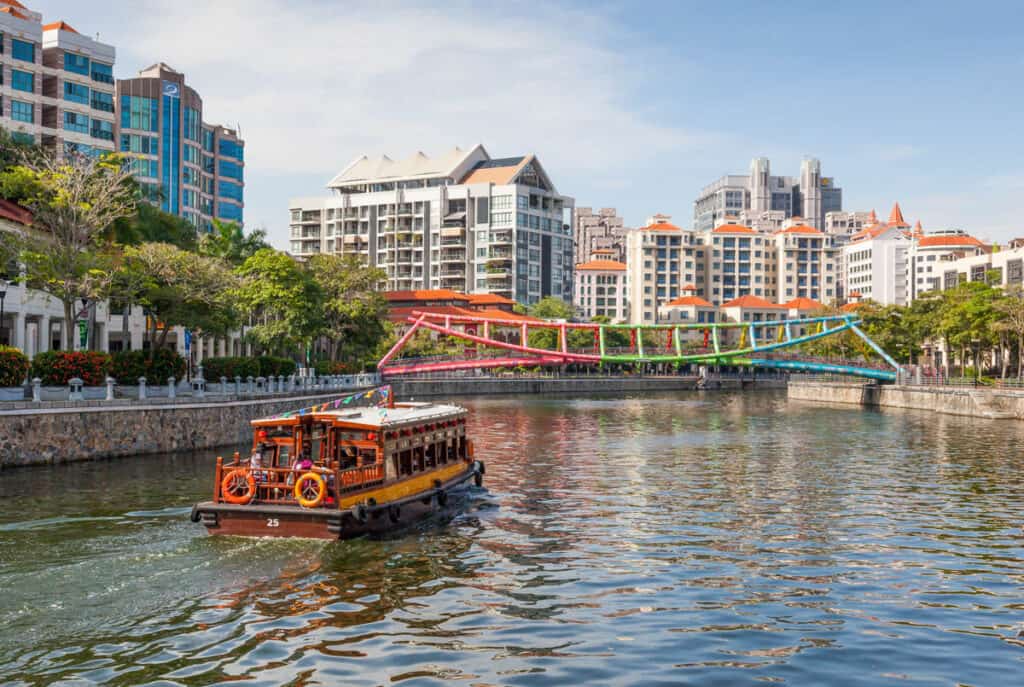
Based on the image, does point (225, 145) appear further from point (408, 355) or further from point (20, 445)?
point (20, 445)

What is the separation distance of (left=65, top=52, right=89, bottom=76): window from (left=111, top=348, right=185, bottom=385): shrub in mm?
49842

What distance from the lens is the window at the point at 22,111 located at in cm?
7944

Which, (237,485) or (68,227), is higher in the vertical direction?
(68,227)

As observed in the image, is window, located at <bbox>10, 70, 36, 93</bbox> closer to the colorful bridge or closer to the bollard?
the colorful bridge

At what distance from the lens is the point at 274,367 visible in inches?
2329

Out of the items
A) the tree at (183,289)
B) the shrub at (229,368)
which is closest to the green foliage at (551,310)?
the tree at (183,289)

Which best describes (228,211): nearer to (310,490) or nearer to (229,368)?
(229,368)

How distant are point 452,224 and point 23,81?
96.7 meters

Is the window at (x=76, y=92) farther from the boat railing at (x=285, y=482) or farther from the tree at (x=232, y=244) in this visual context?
the boat railing at (x=285, y=482)

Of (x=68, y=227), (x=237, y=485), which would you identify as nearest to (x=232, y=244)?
(x=68, y=227)

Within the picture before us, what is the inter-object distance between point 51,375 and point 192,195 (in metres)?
76.3

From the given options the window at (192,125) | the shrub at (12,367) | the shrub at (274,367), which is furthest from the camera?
the window at (192,125)

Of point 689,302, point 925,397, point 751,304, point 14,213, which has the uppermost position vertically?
point 689,302

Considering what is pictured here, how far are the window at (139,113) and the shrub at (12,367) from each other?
241 feet
